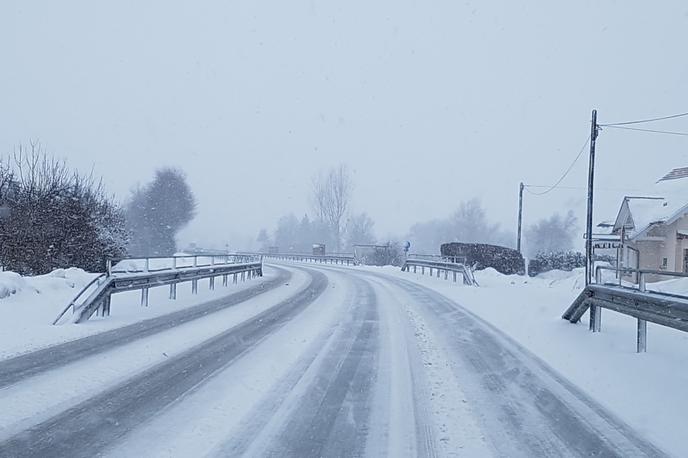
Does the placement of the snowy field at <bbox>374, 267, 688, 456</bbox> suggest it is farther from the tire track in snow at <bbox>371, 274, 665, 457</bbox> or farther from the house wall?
the house wall

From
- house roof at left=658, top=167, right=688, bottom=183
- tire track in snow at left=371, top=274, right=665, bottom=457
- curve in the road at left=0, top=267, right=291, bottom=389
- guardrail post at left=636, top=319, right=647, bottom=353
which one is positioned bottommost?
curve in the road at left=0, top=267, right=291, bottom=389

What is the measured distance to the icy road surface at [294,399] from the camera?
15.2ft

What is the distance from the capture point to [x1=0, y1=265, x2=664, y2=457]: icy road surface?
4.62 metres

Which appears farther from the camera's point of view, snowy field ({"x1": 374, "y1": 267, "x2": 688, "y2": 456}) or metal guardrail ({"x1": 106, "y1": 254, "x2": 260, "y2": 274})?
metal guardrail ({"x1": 106, "y1": 254, "x2": 260, "y2": 274})

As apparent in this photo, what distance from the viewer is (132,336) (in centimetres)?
961

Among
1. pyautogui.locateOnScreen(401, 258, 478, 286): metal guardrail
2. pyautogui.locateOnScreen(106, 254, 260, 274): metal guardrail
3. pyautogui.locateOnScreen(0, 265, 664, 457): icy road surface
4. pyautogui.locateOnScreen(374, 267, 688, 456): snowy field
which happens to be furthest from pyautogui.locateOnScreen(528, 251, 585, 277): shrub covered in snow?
pyautogui.locateOnScreen(0, 265, 664, 457): icy road surface

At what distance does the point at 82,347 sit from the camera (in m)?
8.50

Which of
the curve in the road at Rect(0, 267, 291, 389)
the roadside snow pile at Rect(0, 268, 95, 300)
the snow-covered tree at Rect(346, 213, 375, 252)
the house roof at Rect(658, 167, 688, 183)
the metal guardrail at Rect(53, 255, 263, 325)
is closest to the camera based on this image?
the curve in the road at Rect(0, 267, 291, 389)

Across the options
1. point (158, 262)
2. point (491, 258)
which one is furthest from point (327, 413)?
point (491, 258)

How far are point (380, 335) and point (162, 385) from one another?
15.9ft

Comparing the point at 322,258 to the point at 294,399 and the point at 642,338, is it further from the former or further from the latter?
the point at 294,399

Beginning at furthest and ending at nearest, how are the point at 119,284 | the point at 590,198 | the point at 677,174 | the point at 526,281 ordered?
the point at 677,174 → the point at 526,281 → the point at 590,198 → the point at 119,284

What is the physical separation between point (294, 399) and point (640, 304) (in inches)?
213

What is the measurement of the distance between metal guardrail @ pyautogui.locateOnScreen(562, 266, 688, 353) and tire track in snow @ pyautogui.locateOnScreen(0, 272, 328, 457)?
19.5ft
